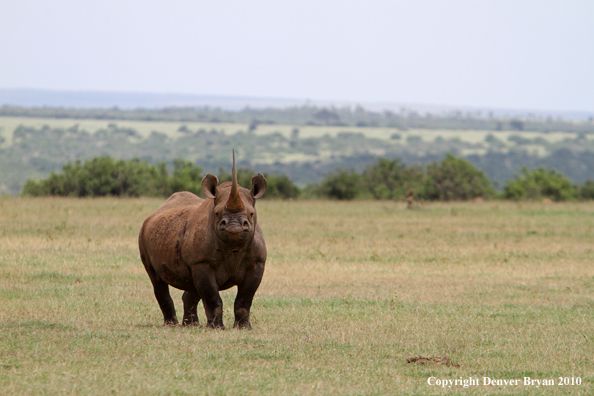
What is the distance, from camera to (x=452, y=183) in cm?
4297

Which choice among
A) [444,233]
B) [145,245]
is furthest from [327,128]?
[145,245]

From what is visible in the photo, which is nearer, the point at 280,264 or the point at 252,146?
the point at 280,264

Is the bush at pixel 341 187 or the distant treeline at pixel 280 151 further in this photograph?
the distant treeline at pixel 280 151

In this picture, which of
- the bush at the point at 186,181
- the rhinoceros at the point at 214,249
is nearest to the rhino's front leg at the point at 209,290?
the rhinoceros at the point at 214,249

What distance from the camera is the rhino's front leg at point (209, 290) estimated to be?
29.8ft

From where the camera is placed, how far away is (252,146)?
→ 128125 mm

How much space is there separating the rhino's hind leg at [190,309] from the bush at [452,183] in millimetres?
32168

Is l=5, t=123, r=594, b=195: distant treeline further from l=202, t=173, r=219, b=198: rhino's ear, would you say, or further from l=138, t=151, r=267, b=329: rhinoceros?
l=202, t=173, r=219, b=198: rhino's ear

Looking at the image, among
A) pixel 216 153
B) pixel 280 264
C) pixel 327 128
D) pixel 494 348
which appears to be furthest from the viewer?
pixel 327 128

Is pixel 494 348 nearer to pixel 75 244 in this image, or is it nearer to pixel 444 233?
pixel 75 244

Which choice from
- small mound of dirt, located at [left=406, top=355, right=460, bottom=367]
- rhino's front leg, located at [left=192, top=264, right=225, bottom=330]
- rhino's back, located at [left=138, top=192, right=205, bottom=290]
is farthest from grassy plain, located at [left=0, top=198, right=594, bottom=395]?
rhino's back, located at [left=138, top=192, right=205, bottom=290]

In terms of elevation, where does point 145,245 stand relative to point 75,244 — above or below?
above

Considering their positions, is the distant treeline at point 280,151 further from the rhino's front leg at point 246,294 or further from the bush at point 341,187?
the rhino's front leg at point 246,294

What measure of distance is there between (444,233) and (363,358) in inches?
628
